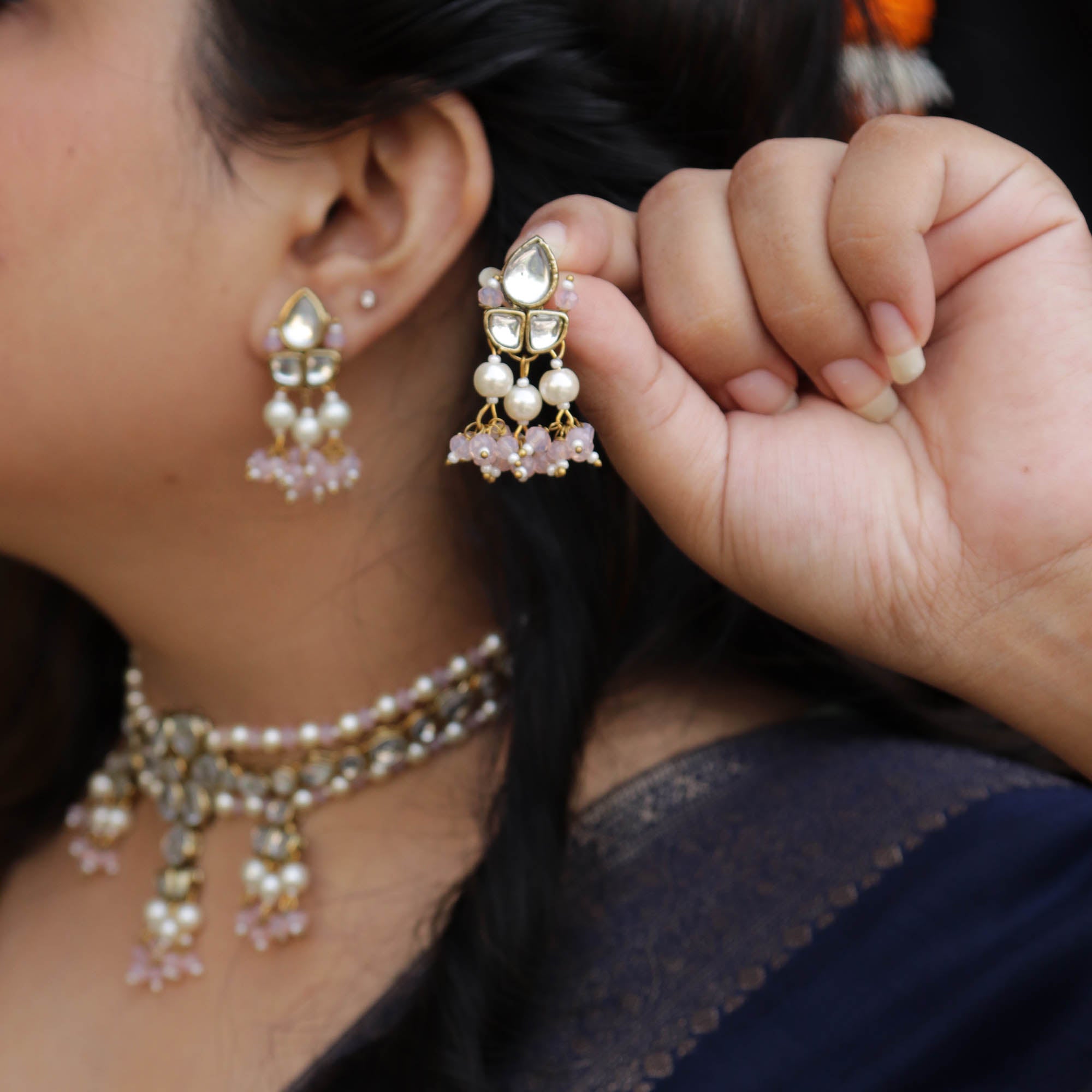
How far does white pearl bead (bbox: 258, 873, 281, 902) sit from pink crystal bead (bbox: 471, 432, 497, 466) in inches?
25.7

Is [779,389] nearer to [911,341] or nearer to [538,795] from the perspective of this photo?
[911,341]

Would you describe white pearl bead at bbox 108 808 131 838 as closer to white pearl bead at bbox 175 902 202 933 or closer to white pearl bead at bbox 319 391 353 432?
white pearl bead at bbox 175 902 202 933

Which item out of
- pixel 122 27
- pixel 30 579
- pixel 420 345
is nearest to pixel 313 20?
pixel 122 27

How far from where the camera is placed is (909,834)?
1.05 meters

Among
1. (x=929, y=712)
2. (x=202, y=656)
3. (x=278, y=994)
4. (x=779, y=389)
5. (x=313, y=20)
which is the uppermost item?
(x=313, y=20)

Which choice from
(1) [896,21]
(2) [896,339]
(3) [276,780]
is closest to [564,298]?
(2) [896,339]

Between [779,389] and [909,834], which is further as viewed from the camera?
[909,834]

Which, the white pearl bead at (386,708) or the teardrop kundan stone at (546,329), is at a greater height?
the teardrop kundan stone at (546,329)

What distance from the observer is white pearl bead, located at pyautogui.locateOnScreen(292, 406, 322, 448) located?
98 cm

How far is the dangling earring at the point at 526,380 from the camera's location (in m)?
0.75

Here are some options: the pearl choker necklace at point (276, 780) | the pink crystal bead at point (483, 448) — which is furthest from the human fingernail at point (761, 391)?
the pearl choker necklace at point (276, 780)

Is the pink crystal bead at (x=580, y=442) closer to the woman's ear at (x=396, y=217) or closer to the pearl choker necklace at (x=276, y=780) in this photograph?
the woman's ear at (x=396, y=217)

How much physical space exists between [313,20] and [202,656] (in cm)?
69

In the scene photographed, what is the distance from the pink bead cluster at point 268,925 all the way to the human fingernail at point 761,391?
73 cm
